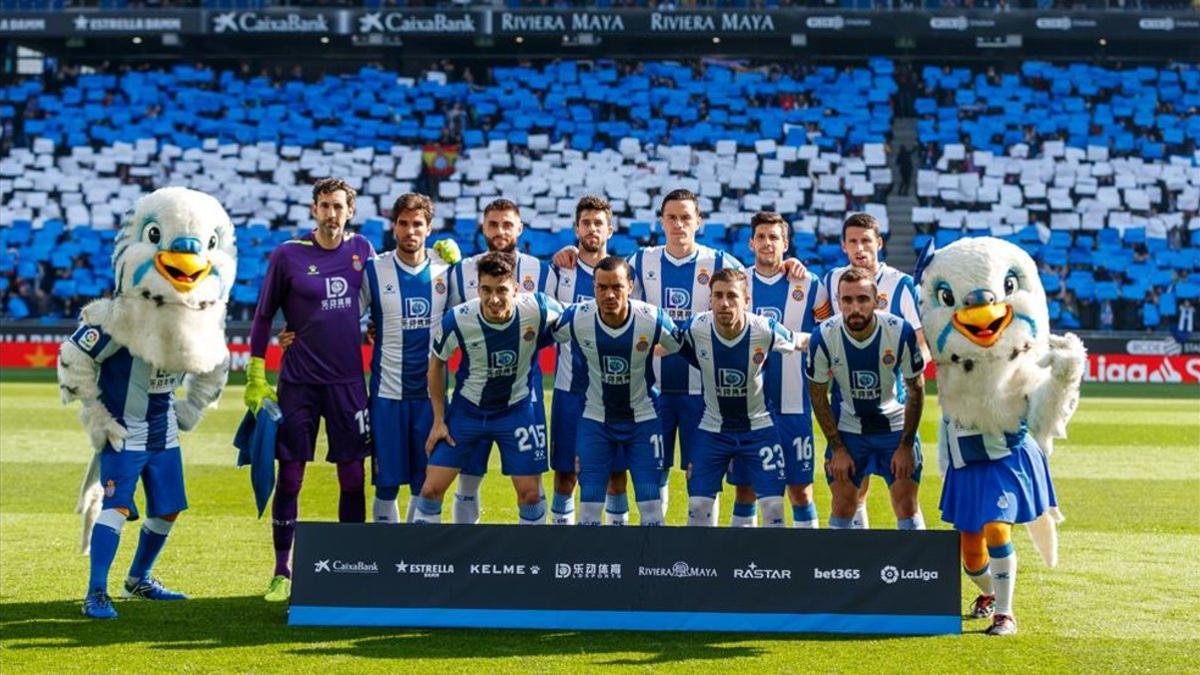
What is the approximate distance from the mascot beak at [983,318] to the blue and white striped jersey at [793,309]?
1.65 m

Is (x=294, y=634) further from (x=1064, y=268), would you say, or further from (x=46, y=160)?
(x=46, y=160)

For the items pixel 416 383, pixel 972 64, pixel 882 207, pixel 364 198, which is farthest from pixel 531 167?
pixel 416 383

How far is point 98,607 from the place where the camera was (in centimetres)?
772


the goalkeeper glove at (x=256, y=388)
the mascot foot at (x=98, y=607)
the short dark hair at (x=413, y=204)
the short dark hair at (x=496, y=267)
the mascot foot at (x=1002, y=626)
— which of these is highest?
the short dark hair at (x=413, y=204)

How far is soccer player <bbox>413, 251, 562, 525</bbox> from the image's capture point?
26.9 feet

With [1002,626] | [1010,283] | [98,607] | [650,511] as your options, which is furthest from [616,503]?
[98,607]

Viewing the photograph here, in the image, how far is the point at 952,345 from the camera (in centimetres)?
745

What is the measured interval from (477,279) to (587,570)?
75.5 inches

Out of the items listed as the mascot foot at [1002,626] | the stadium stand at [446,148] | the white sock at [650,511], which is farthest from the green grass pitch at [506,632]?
the stadium stand at [446,148]

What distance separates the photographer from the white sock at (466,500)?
348 inches

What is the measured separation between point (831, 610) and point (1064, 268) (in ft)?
68.6

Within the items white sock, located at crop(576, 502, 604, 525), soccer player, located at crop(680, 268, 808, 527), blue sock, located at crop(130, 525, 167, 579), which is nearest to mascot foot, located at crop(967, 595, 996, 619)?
soccer player, located at crop(680, 268, 808, 527)

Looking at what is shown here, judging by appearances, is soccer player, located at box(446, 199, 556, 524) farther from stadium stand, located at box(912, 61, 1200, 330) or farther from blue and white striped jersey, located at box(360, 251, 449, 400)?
stadium stand, located at box(912, 61, 1200, 330)

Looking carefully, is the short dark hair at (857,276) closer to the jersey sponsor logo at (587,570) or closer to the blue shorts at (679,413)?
the blue shorts at (679,413)
